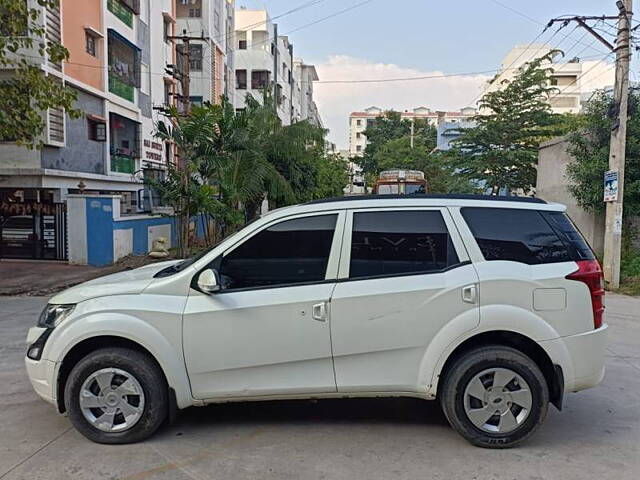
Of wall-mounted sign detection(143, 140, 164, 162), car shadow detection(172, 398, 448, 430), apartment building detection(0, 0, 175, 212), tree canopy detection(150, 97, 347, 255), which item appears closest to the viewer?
car shadow detection(172, 398, 448, 430)

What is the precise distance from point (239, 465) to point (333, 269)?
1.51 meters

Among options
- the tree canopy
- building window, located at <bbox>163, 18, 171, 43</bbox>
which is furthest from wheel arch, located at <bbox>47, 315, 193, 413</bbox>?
building window, located at <bbox>163, 18, 171, 43</bbox>

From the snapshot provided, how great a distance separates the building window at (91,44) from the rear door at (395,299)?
20.0 m

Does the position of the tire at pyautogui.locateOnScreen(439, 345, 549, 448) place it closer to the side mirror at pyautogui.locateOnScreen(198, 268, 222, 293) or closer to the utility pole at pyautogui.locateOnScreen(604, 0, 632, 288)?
the side mirror at pyautogui.locateOnScreen(198, 268, 222, 293)

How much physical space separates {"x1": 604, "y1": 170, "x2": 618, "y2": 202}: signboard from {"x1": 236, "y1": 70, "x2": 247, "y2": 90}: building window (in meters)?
40.3

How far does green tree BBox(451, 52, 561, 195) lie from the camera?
23.1 metres

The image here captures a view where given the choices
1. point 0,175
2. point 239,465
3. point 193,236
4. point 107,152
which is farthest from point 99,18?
point 239,465

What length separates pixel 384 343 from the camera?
A: 395 centimetres

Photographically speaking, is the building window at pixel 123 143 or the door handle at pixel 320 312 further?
the building window at pixel 123 143

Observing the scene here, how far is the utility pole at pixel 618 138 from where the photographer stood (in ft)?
40.4

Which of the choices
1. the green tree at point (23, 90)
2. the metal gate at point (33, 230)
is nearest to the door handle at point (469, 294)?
the green tree at point (23, 90)

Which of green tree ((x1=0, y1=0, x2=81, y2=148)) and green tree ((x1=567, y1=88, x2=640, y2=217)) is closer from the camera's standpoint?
green tree ((x1=0, y1=0, x2=81, y2=148))

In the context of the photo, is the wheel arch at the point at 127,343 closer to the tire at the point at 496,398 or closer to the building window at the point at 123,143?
the tire at the point at 496,398

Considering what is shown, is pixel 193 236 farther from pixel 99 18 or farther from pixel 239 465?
pixel 239 465
